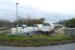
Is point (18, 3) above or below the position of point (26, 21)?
above

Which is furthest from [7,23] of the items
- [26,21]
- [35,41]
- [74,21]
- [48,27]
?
[35,41]

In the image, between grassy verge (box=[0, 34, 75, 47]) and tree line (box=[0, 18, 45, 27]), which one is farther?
tree line (box=[0, 18, 45, 27])

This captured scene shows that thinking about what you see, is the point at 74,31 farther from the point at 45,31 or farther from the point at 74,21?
the point at 74,21

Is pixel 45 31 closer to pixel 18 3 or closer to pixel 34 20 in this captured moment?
pixel 18 3

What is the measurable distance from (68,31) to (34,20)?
5291cm

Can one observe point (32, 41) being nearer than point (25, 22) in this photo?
Yes

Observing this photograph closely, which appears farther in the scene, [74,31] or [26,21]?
[26,21]

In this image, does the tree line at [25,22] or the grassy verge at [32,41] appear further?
the tree line at [25,22]

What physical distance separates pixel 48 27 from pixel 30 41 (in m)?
24.9

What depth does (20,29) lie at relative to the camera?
5153cm

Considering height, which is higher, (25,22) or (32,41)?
(32,41)

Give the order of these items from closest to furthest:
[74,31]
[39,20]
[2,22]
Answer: [74,31]
[39,20]
[2,22]

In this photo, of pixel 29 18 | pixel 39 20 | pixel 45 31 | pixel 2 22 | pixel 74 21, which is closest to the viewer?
pixel 45 31

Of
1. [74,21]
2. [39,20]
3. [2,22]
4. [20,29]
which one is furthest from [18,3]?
[2,22]
